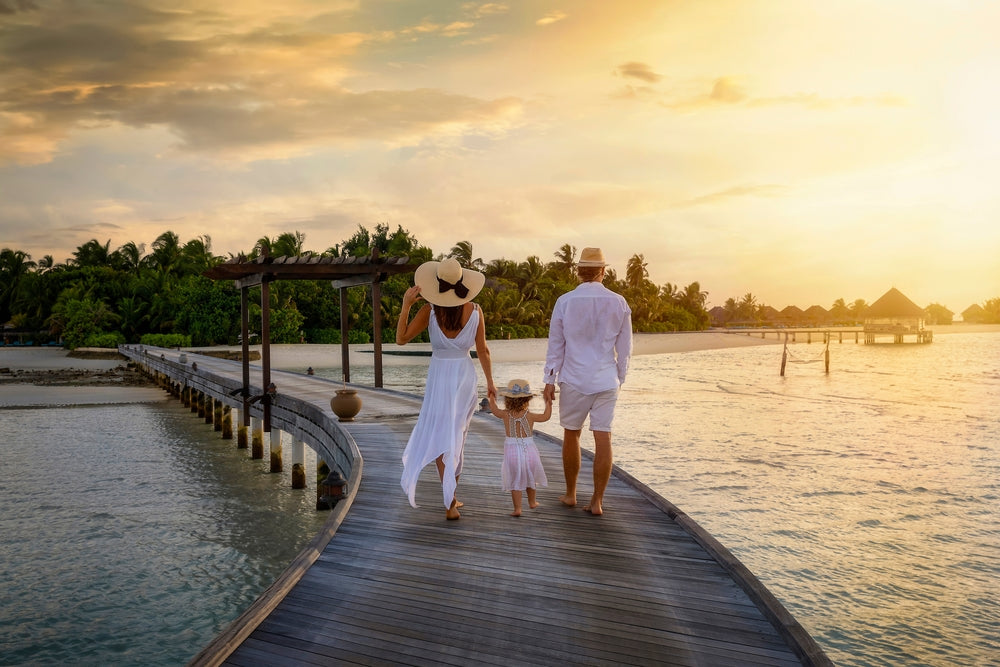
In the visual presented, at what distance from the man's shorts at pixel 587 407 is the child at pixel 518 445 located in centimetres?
16

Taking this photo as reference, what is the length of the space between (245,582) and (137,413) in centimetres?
1737

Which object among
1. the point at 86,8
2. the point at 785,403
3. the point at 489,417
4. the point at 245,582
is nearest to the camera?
the point at 245,582

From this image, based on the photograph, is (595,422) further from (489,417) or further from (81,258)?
(81,258)

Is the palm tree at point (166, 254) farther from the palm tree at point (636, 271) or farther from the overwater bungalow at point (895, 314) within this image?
the overwater bungalow at point (895, 314)

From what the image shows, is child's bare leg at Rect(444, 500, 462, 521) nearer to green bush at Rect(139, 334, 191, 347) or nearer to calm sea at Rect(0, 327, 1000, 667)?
calm sea at Rect(0, 327, 1000, 667)

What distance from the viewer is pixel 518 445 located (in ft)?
16.9

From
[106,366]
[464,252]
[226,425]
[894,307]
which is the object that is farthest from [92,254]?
[894,307]

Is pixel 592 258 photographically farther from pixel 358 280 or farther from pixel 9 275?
pixel 9 275

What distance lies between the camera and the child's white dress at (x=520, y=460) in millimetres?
5148

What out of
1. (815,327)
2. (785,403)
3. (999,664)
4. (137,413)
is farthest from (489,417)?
(815,327)

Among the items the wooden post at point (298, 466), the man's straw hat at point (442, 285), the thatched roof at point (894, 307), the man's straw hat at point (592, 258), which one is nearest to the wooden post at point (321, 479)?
the wooden post at point (298, 466)

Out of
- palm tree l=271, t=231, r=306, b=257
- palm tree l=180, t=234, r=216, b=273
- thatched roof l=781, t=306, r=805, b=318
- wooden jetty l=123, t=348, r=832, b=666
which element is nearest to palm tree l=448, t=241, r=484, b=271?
palm tree l=271, t=231, r=306, b=257

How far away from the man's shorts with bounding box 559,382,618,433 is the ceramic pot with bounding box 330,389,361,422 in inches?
220

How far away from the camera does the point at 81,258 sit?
6072cm
